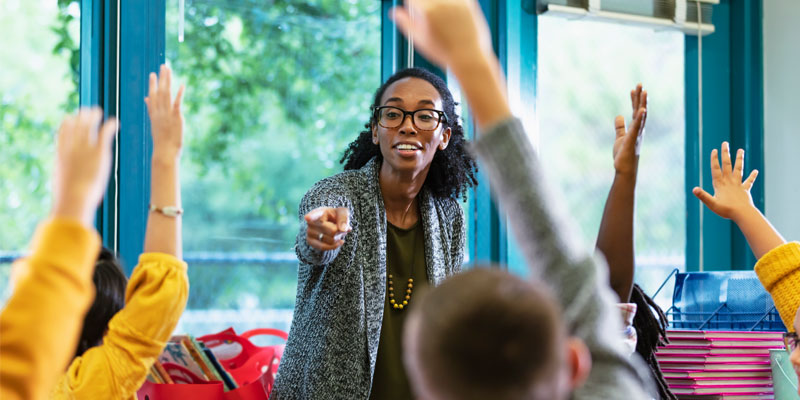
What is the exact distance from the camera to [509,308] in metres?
0.77

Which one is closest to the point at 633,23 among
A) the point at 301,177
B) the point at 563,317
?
the point at 301,177

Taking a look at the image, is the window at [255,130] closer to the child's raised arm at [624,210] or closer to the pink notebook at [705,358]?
the pink notebook at [705,358]

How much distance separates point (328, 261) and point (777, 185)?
6.14ft

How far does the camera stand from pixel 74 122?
895mm

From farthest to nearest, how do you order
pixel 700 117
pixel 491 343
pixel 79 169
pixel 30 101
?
1. pixel 700 117
2. pixel 30 101
3. pixel 79 169
4. pixel 491 343

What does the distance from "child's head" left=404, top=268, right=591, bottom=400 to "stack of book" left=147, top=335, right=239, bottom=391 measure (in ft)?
4.03

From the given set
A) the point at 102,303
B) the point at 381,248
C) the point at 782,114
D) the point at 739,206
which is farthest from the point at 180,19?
the point at 782,114

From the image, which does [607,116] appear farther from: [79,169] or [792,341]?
[79,169]

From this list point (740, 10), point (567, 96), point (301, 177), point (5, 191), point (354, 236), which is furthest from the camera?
point (740, 10)

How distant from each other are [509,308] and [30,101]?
1.76 meters

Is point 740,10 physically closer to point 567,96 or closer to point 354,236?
point 567,96

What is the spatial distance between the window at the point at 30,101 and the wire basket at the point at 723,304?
6.14 feet

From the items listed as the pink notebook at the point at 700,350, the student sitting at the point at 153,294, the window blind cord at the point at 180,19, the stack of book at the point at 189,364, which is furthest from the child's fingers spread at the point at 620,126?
the window blind cord at the point at 180,19

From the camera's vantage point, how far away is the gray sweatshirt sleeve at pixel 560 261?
0.87m
